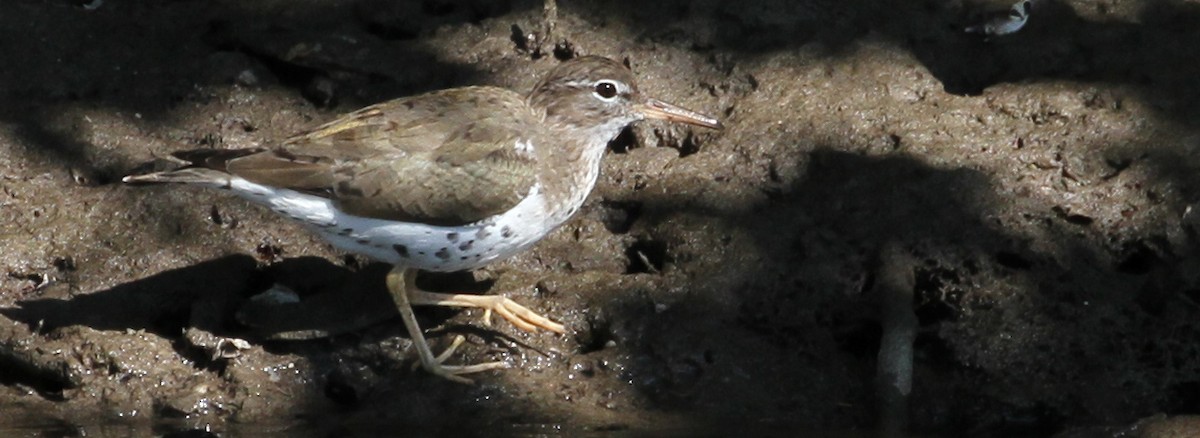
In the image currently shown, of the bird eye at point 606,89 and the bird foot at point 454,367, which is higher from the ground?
the bird eye at point 606,89

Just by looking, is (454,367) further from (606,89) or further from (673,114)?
(673,114)

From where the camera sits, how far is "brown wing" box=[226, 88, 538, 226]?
830 cm

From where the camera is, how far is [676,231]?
9188mm

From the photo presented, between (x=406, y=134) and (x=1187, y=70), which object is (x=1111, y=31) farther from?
(x=406, y=134)

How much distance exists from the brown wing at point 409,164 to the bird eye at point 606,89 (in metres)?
0.62

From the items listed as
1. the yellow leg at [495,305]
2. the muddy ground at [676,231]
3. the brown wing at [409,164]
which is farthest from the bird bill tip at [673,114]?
the yellow leg at [495,305]

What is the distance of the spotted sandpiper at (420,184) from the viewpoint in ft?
27.3

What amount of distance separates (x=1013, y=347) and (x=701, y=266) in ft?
5.69

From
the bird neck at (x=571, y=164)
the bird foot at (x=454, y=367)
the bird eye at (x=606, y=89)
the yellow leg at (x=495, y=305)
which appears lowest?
the bird foot at (x=454, y=367)

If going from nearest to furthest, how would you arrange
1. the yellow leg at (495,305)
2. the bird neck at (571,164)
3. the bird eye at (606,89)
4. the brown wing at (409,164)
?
the brown wing at (409,164) → the bird neck at (571,164) → the yellow leg at (495,305) → the bird eye at (606,89)

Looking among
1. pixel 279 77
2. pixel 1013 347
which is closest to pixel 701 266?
pixel 1013 347

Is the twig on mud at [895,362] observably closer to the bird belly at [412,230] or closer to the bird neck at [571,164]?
the bird neck at [571,164]

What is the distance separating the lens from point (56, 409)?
8.48 meters

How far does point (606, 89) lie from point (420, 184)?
134cm
